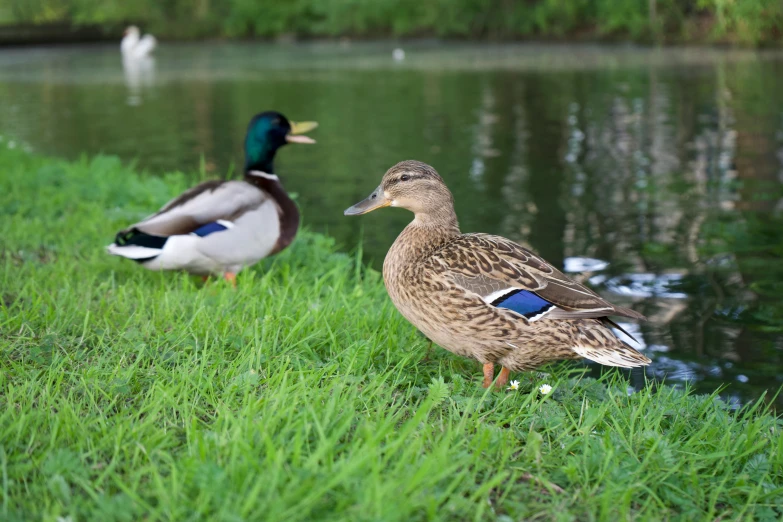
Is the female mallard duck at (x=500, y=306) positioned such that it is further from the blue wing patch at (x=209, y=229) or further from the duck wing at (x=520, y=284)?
the blue wing patch at (x=209, y=229)

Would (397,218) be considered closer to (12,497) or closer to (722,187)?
(722,187)

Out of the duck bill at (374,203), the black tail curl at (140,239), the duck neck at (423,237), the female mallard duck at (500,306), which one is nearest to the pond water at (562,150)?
the female mallard duck at (500,306)

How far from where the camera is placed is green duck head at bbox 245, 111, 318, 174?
548 cm

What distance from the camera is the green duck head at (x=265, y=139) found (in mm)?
5484

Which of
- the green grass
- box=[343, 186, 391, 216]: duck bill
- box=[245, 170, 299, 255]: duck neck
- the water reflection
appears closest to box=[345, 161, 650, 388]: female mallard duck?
the green grass

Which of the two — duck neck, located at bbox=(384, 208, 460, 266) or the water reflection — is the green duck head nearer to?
duck neck, located at bbox=(384, 208, 460, 266)

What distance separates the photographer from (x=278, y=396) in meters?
2.91

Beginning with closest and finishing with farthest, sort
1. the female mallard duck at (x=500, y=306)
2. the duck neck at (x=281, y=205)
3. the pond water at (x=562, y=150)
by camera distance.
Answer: the female mallard duck at (x=500, y=306) < the duck neck at (x=281, y=205) < the pond water at (x=562, y=150)

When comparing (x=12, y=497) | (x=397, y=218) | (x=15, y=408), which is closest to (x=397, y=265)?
(x=15, y=408)

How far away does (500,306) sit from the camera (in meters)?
3.32

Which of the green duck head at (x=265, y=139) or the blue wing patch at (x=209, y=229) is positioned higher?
the green duck head at (x=265, y=139)

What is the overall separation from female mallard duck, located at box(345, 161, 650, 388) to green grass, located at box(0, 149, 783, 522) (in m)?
0.17

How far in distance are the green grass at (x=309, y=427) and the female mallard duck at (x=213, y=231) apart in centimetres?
25

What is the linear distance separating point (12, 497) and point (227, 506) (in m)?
0.60
